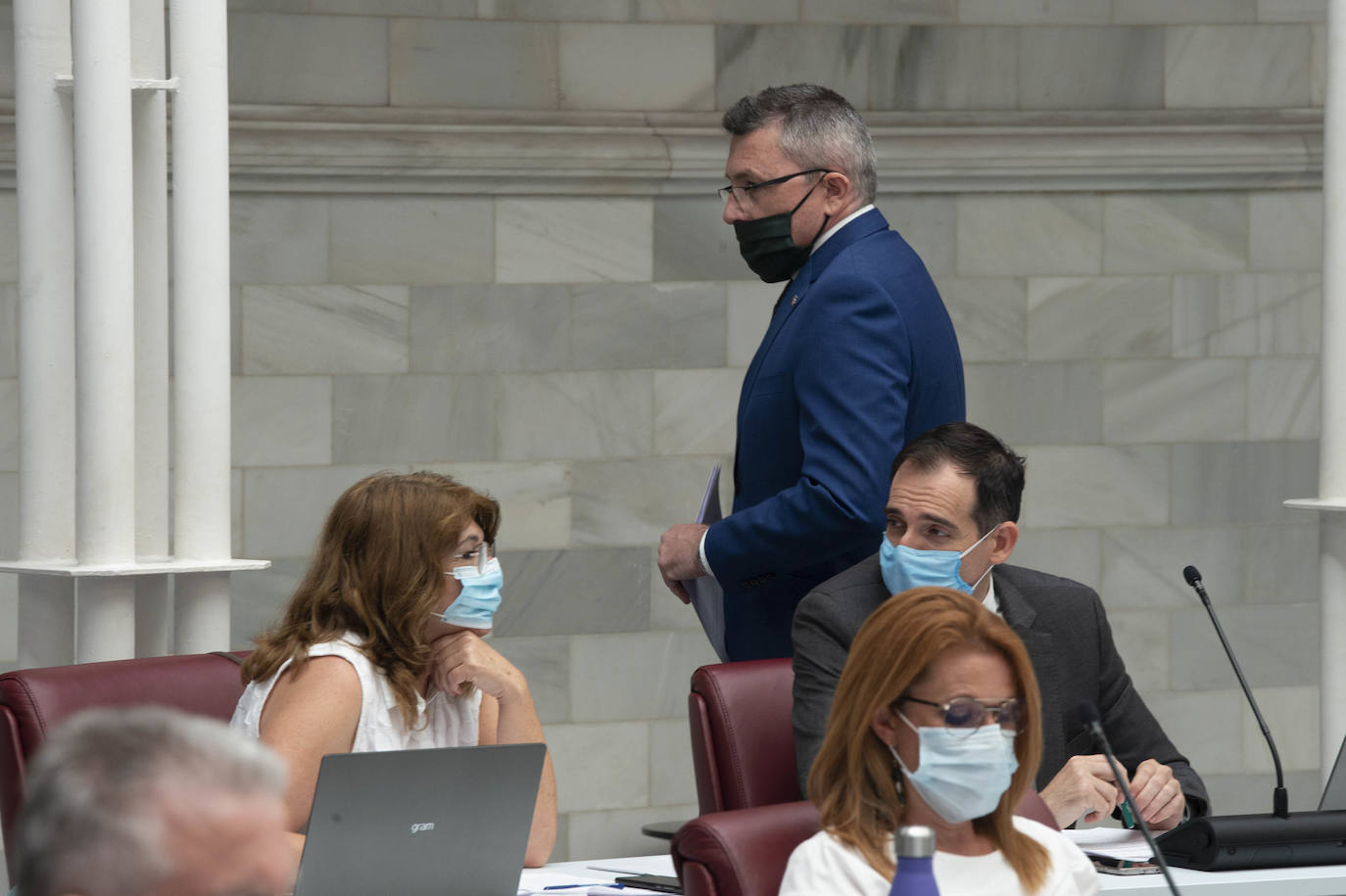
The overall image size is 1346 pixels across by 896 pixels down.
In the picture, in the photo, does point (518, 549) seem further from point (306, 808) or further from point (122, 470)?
point (306, 808)

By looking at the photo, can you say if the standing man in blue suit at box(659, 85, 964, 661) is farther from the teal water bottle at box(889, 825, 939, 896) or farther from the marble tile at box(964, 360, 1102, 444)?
the marble tile at box(964, 360, 1102, 444)

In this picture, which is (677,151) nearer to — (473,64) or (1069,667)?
(473,64)

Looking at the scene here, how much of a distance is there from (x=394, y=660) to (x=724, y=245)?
3.41 meters

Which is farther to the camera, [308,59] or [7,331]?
[308,59]

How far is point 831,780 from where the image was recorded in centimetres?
241

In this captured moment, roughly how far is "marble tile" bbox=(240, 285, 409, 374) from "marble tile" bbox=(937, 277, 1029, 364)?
1.90 m

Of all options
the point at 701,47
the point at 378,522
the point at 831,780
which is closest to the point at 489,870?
the point at 831,780

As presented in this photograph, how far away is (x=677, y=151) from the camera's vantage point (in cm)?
602

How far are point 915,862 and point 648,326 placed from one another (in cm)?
425

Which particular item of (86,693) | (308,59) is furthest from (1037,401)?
(86,693)

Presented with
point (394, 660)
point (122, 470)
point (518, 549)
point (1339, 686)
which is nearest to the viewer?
point (394, 660)

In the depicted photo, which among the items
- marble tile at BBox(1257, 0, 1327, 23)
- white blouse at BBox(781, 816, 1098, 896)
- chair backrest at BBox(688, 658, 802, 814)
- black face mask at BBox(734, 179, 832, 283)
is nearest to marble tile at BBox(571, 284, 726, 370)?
marble tile at BBox(1257, 0, 1327, 23)

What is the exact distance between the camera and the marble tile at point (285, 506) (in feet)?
19.1

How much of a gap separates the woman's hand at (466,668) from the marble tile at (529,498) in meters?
2.89
